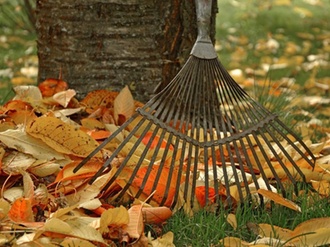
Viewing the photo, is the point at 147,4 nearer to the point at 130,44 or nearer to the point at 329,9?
the point at 130,44

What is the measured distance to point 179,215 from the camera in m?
2.21

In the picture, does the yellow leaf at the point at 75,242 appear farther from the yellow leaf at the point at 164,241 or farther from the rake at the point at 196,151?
the rake at the point at 196,151

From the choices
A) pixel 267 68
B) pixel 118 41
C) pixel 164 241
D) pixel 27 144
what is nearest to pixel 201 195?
pixel 164 241

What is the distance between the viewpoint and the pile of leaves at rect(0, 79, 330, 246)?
1.98 m

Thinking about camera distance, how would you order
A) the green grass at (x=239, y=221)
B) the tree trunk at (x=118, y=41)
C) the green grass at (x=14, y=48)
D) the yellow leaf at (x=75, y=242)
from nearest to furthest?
the yellow leaf at (x=75, y=242) → the green grass at (x=239, y=221) → the tree trunk at (x=118, y=41) → the green grass at (x=14, y=48)

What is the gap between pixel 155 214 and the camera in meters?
2.15

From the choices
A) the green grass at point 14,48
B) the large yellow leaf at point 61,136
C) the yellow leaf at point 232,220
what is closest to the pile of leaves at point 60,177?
the large yellow leaf at point 61,136

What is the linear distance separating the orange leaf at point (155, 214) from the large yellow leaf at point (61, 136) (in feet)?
1.14

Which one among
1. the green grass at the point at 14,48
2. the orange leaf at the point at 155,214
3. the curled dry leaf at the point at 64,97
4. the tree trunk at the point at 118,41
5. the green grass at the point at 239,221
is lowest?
the green grass at the point at 14,48

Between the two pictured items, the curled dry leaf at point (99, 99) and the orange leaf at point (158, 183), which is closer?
the orange leaf at point (158, 183)

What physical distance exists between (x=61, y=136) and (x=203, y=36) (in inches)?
22.0

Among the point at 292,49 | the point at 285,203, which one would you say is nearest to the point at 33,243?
the point at 285,203

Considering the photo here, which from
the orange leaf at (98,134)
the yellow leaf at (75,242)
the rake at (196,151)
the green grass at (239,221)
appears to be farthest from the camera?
the orange leaf at (98,134)

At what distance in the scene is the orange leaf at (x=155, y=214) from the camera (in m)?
2.15
